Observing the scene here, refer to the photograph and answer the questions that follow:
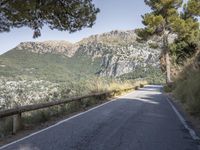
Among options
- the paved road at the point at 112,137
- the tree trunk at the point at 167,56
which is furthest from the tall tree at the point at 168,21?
the paved road at the point at 112,137

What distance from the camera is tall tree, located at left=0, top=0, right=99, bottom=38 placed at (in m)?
13.3

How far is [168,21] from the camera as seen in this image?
42438mm

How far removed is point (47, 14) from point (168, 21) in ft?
97.4

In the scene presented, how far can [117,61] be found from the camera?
17100cm

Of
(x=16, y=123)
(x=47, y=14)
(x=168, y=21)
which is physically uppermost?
(x=168, y=21)

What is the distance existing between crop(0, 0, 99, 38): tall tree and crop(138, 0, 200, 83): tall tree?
1065 inches

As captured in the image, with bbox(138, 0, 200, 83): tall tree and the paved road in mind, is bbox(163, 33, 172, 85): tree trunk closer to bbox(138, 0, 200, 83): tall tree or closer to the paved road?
bbox(138, 0, 200, 83): tall tree

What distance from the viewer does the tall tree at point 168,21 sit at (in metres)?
41.4

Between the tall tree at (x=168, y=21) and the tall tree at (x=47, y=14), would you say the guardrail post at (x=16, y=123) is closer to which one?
the tall tree at (x=47, y=14)

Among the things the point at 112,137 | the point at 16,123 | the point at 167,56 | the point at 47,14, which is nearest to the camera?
the point at 112,137

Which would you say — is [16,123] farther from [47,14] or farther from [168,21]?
[168,21]

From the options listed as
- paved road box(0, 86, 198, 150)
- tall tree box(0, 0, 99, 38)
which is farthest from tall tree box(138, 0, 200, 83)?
paved road box(0, 86, 198, 150)

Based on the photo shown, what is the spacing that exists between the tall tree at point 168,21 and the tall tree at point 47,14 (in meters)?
27.1

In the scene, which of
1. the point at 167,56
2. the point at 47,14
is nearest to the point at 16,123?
the point at 47,14
